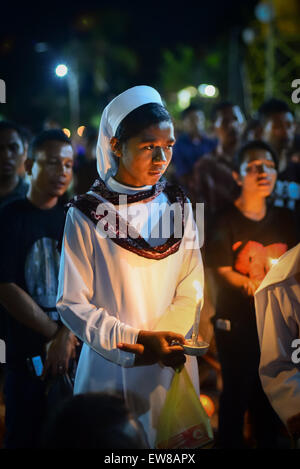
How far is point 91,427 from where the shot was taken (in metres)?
1.37

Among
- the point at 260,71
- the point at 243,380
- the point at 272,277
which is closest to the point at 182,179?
the point at 243,380

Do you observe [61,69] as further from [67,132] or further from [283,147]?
[283,147]

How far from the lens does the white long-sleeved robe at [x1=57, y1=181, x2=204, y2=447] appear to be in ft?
6.39

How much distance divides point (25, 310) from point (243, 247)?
1443mm

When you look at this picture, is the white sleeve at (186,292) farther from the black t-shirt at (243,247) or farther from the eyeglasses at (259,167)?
the eyeglasses at (259,167)

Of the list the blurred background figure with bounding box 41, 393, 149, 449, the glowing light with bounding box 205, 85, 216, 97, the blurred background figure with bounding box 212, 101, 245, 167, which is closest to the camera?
the blurred background figure with bounding box 41, 393, 149, 449

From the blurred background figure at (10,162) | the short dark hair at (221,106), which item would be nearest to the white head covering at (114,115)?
the blurred background figure at (10,162)

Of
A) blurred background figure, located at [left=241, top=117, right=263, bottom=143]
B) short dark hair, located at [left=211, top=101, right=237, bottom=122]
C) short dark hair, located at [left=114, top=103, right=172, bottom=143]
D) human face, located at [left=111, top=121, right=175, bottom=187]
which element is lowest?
human face, located at [left=111, top=121, right=175, bottom=187]

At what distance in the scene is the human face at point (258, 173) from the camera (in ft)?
10.5

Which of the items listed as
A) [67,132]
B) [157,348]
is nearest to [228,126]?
[67,132]

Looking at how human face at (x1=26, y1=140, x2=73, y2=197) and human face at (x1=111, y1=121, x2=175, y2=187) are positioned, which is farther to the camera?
human face at (x1=26, y1=140, x2=73, y2=197)


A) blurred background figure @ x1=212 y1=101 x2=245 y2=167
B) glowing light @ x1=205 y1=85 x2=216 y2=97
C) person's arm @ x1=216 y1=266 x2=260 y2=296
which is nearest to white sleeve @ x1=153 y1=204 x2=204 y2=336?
person's arm @ x1=216 y1=266 x2=260 y2=296

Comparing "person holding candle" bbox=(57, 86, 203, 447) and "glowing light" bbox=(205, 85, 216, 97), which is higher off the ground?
"glowing light" bbox=(205, 85, 216, 97)

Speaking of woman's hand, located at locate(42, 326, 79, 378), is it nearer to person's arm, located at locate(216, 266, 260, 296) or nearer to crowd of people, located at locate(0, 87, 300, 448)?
crowd of people, located at locate(0, 87, 300, 448)
